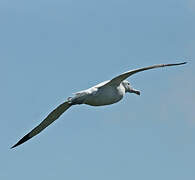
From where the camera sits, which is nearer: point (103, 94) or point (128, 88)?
point (103, 94)

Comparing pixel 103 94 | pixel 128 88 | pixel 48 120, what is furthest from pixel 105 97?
pixel 48 120

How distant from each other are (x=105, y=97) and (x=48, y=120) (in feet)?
14.4

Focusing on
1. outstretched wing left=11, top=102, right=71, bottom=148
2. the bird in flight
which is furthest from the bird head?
outstretched wing left=11, top=102, right=71, bottom=148

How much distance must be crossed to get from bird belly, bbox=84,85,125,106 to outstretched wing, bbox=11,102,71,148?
2.19 m

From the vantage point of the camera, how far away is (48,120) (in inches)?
1491

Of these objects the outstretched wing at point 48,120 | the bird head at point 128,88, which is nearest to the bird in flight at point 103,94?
the outstretched wing at point 48,120

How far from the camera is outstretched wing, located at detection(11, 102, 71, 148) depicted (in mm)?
36928

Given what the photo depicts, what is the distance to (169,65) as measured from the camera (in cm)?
3288

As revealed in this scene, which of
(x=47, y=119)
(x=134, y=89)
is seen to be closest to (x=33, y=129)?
(x=47, y=119)

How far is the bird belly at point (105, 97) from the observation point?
33625 millimetres

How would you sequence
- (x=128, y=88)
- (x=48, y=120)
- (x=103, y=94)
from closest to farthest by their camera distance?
(x=103, y=94), (x=48, y=120), (x=128, y=88)

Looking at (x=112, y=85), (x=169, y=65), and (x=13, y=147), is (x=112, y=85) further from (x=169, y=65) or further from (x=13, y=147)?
(x=13, y=147)

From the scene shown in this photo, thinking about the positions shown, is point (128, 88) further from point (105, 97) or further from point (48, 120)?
point (105, 97)

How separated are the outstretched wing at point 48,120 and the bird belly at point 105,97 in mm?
2187
